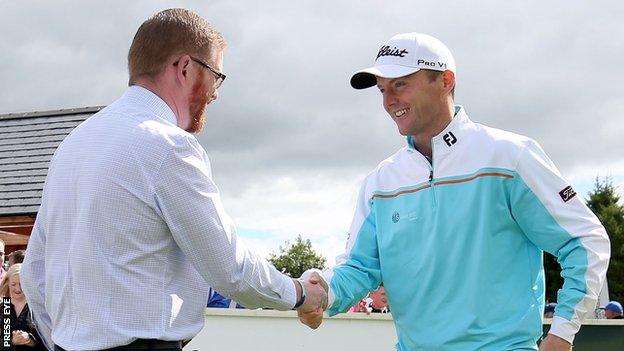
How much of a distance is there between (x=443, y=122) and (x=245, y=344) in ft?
16.0

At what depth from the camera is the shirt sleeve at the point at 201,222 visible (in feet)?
11.2

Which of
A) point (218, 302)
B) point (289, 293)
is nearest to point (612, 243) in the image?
point (218, 302)

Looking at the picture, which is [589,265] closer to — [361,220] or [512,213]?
[512,213]

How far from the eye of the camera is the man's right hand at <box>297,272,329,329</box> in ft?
14.0

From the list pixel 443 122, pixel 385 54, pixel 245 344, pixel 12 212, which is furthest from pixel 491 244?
pixel 12 212

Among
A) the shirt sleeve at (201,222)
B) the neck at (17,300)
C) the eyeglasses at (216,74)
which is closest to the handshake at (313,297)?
the shirt sleeve at (201,222)

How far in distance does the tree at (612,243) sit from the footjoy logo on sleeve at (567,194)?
40379 mm

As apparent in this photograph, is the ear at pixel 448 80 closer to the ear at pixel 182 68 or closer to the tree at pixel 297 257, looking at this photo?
the ear at pixel 182 68

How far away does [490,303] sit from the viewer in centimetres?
448

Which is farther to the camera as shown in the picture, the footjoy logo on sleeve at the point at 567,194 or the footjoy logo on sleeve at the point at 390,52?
the footjoy logo on sleeve at the point at 390,52

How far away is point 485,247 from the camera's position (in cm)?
453

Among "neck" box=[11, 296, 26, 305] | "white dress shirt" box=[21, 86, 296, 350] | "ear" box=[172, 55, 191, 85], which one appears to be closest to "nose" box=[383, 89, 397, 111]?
"ear" box=[172, 55, 191, 85]

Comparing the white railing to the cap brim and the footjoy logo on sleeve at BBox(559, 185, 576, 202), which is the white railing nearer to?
the cap brim

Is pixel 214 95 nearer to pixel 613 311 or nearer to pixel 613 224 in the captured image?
pixel 613 311
